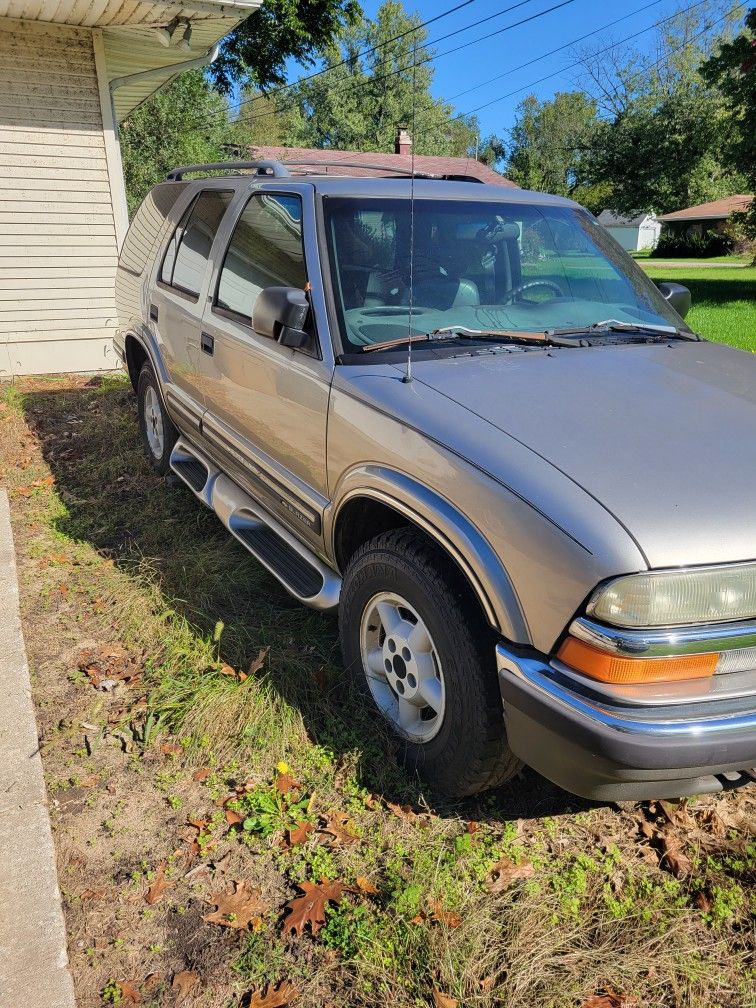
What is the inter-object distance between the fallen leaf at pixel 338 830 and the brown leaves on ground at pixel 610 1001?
2.74ft

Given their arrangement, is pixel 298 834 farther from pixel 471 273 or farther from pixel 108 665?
pixel 471 273

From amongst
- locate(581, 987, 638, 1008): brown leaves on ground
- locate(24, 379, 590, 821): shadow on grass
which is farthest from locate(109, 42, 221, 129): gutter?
locate(581, 987, 638, 1008): brown leaves on ground

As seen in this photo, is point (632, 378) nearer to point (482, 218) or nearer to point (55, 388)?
point (482, 218)

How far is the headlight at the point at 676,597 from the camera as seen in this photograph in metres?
1.98

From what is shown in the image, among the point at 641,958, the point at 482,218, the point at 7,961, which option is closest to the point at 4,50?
the point at 482,218

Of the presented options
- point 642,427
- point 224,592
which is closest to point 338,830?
point 642,427

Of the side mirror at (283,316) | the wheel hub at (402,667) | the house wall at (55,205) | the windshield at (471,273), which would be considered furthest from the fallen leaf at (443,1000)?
the house wall at (55,205)

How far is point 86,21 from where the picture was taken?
27.5 feet

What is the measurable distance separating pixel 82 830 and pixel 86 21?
8.65 metres

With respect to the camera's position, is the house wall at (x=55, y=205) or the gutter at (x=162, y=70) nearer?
the house wall at (x=55, y=205)

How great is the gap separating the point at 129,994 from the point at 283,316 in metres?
2.28

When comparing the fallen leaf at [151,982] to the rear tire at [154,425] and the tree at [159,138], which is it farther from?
the tree at [159,138]

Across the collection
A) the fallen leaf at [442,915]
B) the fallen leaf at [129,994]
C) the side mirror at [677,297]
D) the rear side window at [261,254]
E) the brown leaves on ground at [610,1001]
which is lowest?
the brown leaves on ground at [610,1001]

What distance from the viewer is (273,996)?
6.88ft
